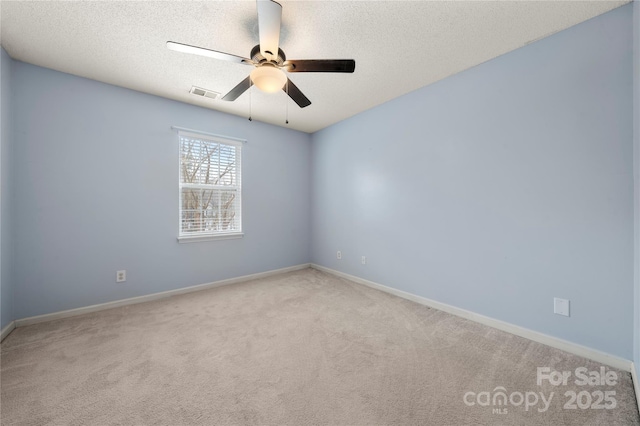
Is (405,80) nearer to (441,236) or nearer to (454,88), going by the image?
(454,88)

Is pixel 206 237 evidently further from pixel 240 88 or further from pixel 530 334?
pixel 530 334

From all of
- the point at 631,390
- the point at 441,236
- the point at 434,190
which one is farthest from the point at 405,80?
the point at 631,390

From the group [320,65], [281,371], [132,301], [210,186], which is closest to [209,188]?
[210,186]

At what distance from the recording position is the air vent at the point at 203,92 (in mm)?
2961

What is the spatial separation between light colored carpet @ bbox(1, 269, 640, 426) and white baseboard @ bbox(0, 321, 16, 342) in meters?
0.05

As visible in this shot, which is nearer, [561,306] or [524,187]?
[561,306]

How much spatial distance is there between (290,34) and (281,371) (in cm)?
261

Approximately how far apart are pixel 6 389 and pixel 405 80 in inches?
164

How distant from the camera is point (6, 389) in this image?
5.13 feet

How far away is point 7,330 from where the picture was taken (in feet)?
7.35

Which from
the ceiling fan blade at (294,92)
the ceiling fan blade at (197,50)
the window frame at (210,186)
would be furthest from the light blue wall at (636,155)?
the window frame at (210,186)

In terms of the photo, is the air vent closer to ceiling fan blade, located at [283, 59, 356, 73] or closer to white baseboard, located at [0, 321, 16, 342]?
ceiling fan blade, located at [283, 59, 356, 73]

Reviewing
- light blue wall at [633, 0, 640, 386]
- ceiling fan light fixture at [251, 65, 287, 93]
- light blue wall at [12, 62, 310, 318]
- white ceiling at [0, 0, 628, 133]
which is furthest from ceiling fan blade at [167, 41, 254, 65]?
light blue wall at [633, 0, 640, 386]

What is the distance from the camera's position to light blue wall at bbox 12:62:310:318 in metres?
2.47
